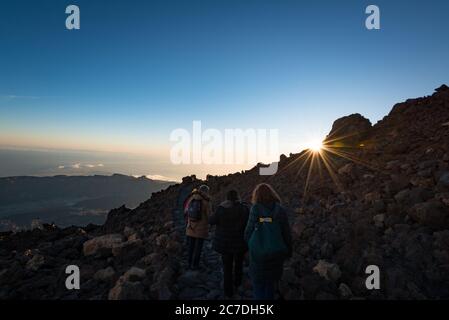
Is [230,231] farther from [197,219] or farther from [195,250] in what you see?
[195,250]

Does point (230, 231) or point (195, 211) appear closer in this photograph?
point (230, 231)

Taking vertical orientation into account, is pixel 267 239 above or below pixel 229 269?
above

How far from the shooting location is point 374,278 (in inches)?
281

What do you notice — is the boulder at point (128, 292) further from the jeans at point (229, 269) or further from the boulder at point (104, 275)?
the jeans at point (229, 269)

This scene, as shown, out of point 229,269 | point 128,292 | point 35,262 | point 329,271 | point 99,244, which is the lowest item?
point 35,262

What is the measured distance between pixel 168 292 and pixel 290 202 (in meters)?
10.5

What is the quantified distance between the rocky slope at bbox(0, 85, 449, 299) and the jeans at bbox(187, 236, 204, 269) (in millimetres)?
399

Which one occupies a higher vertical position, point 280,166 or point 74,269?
point 280,166

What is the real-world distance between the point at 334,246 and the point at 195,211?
14.5 ft

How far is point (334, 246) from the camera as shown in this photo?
9320 mm

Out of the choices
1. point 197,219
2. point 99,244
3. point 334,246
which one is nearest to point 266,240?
point 197,219

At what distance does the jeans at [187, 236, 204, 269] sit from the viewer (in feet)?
28.2
